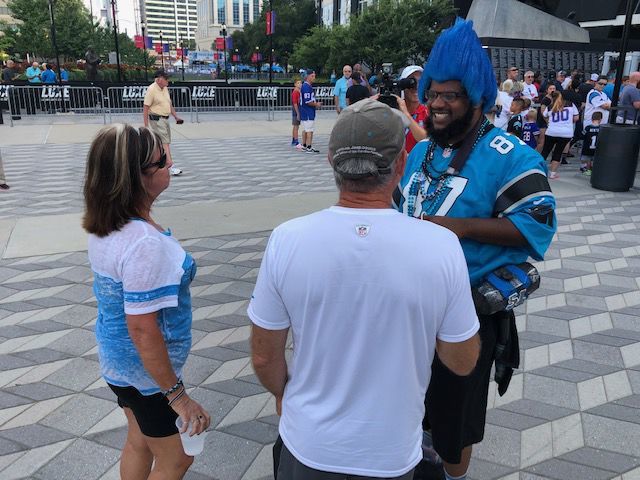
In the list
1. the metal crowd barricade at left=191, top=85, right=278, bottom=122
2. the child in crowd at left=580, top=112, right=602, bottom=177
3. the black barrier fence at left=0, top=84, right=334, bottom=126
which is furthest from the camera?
the metal crowd barricade at left=191, top=85, right=278, bottom=122

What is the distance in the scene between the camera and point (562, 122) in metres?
10.3

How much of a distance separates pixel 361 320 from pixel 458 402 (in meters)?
0.93

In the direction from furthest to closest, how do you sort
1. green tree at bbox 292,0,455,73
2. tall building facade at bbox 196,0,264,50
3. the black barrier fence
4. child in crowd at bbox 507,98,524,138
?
1. tall building facade at bbox 196,0,264,50
2. green tree at bbox 292,0,455,73
3. the black barrier fence
4. child in crowd at bbox 507,98,524,138

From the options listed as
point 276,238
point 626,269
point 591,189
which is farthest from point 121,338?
point 591,189

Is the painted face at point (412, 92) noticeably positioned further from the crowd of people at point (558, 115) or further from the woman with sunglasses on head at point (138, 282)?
the crowd of people at point (558, 115)

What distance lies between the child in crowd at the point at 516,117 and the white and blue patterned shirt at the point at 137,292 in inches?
304

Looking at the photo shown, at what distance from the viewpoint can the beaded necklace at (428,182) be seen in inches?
80.3

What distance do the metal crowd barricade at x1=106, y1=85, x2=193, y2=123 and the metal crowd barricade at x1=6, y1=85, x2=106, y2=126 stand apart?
22.2 inches

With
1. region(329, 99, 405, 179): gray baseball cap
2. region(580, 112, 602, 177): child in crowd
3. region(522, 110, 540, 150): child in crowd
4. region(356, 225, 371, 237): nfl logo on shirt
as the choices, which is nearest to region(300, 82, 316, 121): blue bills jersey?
region(522, 110, 540, 150): child in crowd

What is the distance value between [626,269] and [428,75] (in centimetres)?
459

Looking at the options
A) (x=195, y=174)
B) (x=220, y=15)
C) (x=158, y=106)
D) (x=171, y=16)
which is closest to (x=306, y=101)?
(x=195, y=174)

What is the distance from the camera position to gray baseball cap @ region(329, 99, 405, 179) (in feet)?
4.38

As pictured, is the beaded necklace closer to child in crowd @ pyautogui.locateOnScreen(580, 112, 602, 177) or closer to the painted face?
the painted face

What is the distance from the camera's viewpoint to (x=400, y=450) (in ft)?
4.70
